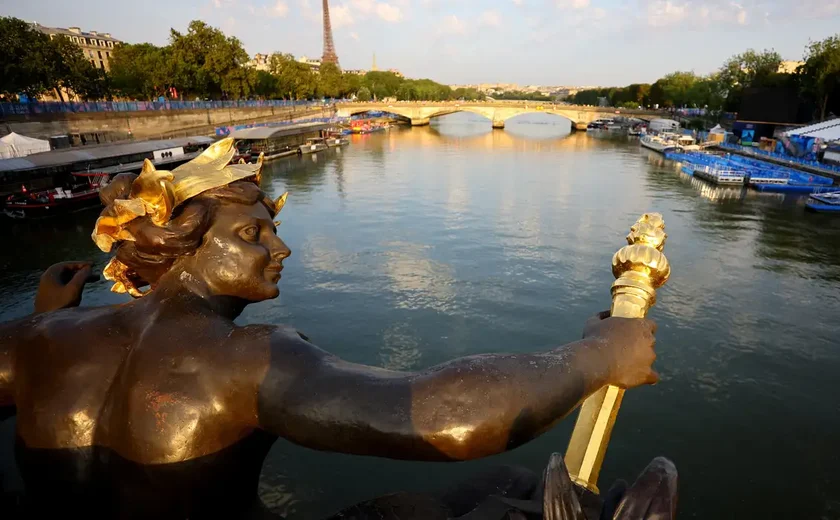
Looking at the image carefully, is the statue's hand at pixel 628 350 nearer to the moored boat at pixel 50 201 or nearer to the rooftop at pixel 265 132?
the moored boat at pixel 50 201

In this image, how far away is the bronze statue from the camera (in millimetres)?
1372

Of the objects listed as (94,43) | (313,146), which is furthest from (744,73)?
(94,43)

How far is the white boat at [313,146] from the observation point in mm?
48812

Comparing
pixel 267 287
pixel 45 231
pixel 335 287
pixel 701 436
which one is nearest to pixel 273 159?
pixel 45 231

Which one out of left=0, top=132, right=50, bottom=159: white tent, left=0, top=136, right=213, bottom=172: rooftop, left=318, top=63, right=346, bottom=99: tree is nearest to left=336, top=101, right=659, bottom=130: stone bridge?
left=318, top=63, right=346, bottom=99: tree

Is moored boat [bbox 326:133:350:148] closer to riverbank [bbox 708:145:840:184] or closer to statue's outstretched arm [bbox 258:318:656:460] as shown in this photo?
riverbank [bbox 708:145:840:184]

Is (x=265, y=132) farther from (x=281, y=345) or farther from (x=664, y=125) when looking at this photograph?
(x=664, y=125)

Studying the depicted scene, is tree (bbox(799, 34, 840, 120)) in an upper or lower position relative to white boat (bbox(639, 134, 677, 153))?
upper

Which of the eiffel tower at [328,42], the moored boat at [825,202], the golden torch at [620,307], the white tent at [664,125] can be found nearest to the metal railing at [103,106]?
the golden torch at [620,307]

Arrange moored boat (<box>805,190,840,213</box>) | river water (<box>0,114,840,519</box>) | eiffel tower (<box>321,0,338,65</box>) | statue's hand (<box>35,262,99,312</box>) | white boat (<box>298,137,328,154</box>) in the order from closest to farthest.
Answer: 1. statue's hand (<box>35,262,99,312</box>)
2. river water (<box>0,114,840,519</box>)
3. moored boat (<box>805,190,840,213</box>)
4. white boat (<box>298,137,328,154</box>)
5. eiffel tower (<box>321,0,338,65</box>)

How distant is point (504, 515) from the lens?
5.78ft

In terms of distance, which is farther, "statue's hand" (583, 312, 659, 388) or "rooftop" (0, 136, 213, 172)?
"rooftop" (0, 136, 213, 172)

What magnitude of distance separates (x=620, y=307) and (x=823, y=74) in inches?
1989

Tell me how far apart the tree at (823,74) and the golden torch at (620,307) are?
49423 mm
